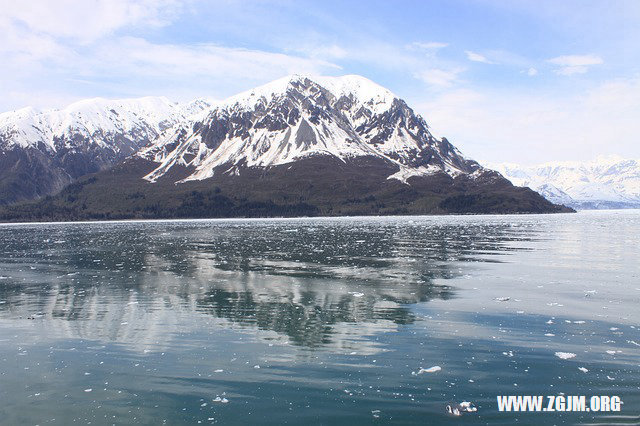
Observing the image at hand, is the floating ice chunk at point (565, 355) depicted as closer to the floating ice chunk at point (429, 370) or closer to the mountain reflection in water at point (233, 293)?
the floating ice chunk at point (429, 370)

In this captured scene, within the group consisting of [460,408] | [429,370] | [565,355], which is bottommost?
[460,408]

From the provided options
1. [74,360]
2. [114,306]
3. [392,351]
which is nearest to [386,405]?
[392,351]

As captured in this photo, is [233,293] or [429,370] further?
[233,293]

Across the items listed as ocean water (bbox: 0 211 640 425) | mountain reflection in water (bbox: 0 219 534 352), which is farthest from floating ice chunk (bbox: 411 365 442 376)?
mountain reflection in water (bbox: 0 219 534 352)

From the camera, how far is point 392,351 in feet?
83.4

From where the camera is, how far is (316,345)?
26.8 metres

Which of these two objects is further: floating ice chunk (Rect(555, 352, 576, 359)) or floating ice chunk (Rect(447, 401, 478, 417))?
floating ice chunk (Rect(555, 352, 576, 359))

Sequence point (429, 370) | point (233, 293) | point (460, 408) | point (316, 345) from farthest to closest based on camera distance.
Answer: point (233, 293) < point (316, 345) < point (429, 370) < point (460, 408)

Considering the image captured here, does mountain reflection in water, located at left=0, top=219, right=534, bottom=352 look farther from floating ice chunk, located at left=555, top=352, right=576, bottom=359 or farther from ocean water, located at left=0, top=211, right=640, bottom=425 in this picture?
floating ice chunk, located at left=555, top=352, right=576, bottom=359

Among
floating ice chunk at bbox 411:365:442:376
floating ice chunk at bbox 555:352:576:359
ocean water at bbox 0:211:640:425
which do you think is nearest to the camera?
ocean water at bbox 0:211:640:425

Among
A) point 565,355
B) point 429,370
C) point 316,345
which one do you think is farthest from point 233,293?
point 565,355

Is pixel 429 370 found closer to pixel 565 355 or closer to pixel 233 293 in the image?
pixel 565 355

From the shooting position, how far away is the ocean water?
63.1ft

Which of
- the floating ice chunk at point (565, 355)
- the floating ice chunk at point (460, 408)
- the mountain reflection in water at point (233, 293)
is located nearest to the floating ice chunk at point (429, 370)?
the floating ice chunk at point (460, 408)
